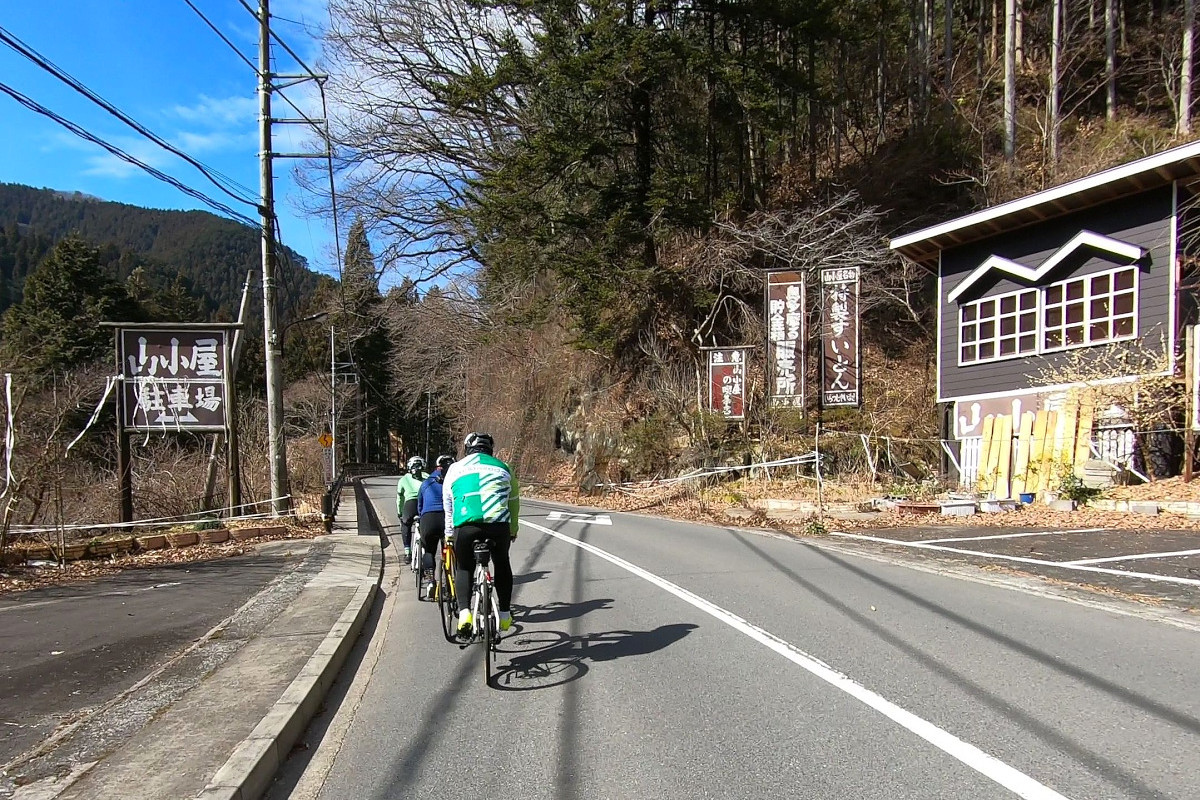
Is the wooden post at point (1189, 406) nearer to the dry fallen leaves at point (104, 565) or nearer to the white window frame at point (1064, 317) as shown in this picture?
the white window frame at point (1064, 317)

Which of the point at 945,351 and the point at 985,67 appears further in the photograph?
the point at 985,67

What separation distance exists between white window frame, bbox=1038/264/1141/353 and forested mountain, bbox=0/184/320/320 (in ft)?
60.7

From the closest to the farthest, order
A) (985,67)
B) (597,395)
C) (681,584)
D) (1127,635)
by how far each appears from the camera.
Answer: (1127,635), (681,584), (597,395), (985,67)

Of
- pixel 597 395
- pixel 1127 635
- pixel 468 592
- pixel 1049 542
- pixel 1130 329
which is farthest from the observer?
pixel 597 395

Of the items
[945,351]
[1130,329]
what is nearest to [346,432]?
[945,351]

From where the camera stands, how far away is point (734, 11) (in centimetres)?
2800

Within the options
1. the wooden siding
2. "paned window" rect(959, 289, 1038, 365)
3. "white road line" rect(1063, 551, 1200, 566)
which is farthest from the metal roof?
"white road line" rect(1063, 551, 1200, 566)

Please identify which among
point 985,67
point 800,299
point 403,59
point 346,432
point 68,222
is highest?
point 68,222

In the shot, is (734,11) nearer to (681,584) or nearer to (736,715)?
(681,584)

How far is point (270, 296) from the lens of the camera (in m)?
17.8

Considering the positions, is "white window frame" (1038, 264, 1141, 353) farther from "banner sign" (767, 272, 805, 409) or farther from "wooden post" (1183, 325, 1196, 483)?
"banner sign" (767, 272, 805, 409)

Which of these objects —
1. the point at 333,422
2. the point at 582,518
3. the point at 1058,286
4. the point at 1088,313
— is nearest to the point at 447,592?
the point at 582,518

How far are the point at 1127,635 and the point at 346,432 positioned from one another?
6650cm

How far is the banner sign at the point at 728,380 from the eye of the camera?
77.9 ft
